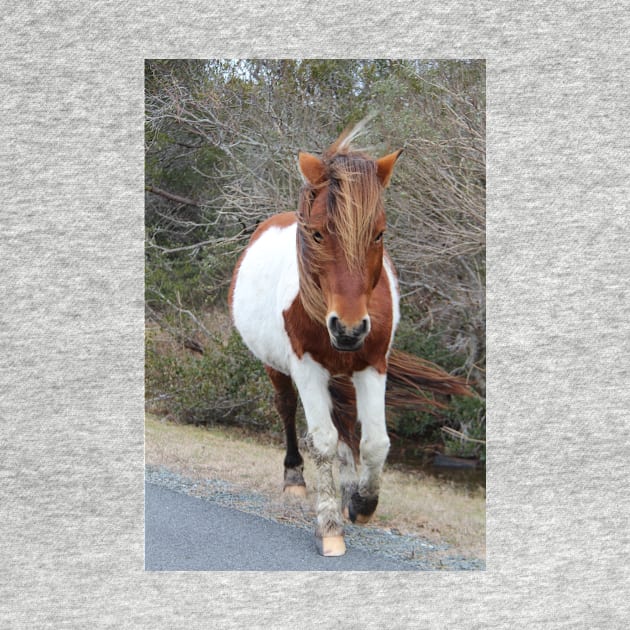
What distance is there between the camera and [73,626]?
9.95 ft

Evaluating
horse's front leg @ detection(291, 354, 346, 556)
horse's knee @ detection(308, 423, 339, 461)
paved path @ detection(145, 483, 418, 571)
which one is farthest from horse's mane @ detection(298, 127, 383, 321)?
paved path @ detection(145, 483, 418, 571)

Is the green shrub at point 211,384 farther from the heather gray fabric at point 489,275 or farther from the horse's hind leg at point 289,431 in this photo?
the heather gray fabric at point 489,275

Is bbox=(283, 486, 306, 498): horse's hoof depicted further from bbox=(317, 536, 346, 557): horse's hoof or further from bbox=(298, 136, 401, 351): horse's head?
bbox=(298, 136, 401, 351): horse's head

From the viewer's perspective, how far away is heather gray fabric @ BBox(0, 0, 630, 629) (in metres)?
3.07

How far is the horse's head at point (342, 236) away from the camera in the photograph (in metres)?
2.72

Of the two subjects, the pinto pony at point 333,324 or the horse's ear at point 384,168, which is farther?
the horse's ear at point 384,168

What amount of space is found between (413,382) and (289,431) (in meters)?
0.69

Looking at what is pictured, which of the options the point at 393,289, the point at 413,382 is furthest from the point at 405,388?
the point at 393,289

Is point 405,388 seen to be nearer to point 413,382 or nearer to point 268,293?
point 413,382

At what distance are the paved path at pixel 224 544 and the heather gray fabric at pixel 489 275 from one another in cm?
10

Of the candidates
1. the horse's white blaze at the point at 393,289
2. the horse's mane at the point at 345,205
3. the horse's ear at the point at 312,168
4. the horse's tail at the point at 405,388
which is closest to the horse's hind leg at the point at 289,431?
the horse's tail at the point at 405,388

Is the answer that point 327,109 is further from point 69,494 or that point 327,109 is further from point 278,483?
point 69,494

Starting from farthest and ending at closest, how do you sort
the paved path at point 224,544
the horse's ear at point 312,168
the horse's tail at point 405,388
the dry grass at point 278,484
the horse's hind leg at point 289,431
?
the horse's hind leg at point 289,431 < the horse's tail at point 405,388 < the dry grass at point 278,484 < the paved path at point 224,544 < the horse's ear at point 312,168

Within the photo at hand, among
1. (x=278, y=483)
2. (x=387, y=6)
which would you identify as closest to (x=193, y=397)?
(x=278, y=483)
